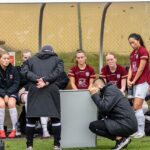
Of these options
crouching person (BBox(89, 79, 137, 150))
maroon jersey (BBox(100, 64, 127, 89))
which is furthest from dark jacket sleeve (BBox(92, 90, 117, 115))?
maroon jersey (BBox(100, 64, 127, 89))

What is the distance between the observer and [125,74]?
11.7 metres

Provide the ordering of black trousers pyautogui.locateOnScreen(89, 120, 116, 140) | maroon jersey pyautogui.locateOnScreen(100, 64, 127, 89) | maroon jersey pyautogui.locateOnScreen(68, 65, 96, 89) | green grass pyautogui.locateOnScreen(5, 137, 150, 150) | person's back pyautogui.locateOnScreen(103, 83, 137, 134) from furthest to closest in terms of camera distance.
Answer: maroon jersey pyautogui.locateOnScreen(68, 65, 96, 89) → maroon jersey pyautogui.locateOnScreen(100, 64, 127, 89) → green grass pyautogui.locateOnScreen(5, 137, 150, 150) → black trousers pyautogui.locateOnScreen(89, 120, 116, 140) → person's back pyautogui.locateOnScreen(103, 83, 137, 134)

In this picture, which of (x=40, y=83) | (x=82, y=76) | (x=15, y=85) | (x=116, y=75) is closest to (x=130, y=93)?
(x=116, y=75)

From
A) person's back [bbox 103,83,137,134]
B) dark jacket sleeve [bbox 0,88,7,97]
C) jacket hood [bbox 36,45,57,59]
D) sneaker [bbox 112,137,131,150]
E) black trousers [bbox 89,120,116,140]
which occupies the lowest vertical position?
sneaker [bbox 112,137,131,150]

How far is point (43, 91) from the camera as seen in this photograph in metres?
9.73

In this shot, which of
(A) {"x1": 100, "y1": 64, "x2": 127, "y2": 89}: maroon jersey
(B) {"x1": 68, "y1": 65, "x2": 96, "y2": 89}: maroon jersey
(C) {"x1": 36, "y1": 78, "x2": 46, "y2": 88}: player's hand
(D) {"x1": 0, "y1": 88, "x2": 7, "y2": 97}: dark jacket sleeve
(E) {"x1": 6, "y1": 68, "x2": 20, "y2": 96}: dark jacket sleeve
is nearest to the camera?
(C) {"x1": 36, "y1": 78, "x2": 46, "y2": 88}: player's hand

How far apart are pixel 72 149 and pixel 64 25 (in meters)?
4.22

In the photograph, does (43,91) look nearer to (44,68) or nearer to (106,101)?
(44,68)

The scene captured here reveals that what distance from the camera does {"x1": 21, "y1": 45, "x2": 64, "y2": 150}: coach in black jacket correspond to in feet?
31.8

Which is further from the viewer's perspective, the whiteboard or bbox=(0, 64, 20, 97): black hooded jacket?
bbox=(0, 64, 20, 97): black hooded jacket

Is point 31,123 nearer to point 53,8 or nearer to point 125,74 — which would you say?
point 125,74

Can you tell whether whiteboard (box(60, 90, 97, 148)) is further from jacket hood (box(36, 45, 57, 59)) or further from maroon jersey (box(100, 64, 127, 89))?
maroon jersey (box(100, 64, 127, 89))

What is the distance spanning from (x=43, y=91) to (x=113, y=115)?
1.22m

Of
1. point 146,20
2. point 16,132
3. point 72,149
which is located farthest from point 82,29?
point 72,149
